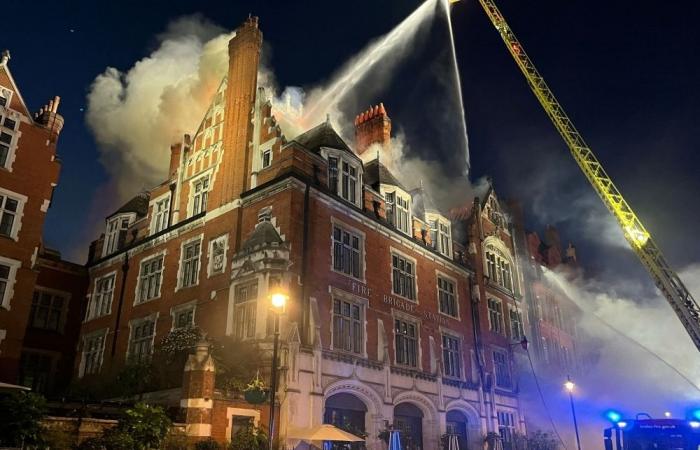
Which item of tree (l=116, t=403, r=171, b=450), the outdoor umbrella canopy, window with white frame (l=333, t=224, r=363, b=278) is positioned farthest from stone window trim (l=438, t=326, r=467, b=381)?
tree (l=116, t=403, r=171, b=450)

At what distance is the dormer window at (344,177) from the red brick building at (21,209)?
14787 millimetres

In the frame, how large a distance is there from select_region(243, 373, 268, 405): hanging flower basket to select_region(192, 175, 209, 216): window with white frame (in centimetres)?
1303

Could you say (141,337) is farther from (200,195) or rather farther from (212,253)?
(200,195)

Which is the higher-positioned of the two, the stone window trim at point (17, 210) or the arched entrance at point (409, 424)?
the stone window trim at point (17, 210)

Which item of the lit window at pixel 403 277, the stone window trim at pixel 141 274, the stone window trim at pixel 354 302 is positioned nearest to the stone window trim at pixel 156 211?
the stone window trim at pixel 141 274

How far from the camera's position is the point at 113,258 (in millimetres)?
36188

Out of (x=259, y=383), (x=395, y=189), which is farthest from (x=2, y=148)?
(x=395, y=189)

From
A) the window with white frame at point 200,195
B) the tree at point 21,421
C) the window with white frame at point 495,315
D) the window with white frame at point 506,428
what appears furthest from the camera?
the window with white frame at point 495,315

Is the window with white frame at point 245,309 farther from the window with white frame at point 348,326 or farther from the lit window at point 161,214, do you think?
the lit window at point 161,214

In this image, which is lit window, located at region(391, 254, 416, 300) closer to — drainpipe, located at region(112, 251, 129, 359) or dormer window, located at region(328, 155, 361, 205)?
dormer window, located at region(328, 155, 361, 205)

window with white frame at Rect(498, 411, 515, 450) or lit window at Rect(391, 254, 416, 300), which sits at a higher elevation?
lit window at Rect(391, 254, 416, 300)

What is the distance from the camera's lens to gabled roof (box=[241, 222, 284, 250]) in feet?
80.0

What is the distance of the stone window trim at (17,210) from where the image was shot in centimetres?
2661

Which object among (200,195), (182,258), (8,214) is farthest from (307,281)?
(8,214)
